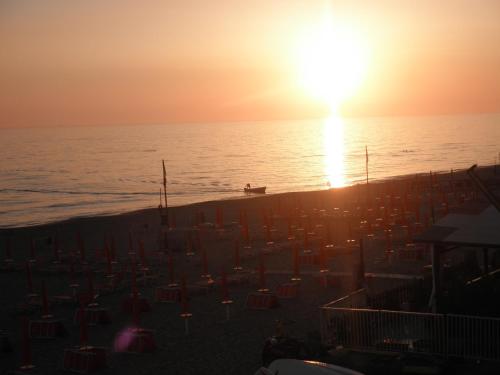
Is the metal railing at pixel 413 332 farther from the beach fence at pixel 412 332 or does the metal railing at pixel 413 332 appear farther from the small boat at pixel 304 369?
the small boat at pixel 304 369

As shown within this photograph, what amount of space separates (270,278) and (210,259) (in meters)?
5.38

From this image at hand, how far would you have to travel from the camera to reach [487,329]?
38.7ft

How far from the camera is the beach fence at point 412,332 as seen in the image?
11.8 meters

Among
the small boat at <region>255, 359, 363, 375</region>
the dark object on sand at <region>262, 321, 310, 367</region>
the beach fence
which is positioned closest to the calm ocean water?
the dark object on sand at <region>262, 321, 310, 367</region>

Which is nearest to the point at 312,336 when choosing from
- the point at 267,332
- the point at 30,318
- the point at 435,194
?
the point at 267,332

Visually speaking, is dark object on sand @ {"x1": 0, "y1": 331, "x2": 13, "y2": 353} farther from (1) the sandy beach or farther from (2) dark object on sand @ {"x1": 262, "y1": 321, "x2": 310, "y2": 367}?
(2) dark object on sand @ {"x1": 262, "y1": 321, "x2": 310, "y2": 367}

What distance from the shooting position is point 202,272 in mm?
25984

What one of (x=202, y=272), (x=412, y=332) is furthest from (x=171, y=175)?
(x=412, y=332)

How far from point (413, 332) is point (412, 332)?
0.02 metres

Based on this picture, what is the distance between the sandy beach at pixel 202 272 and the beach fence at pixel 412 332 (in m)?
0.71

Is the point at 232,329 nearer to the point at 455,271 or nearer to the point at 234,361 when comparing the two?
the point at 234,361

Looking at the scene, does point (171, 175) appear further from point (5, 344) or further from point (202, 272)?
point (5, 344)

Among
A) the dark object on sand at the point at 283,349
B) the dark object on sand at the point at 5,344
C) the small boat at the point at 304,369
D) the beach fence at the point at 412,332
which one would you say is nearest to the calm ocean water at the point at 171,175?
the dark object on sand at the point at 5,344

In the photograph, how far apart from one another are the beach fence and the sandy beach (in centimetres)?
71
